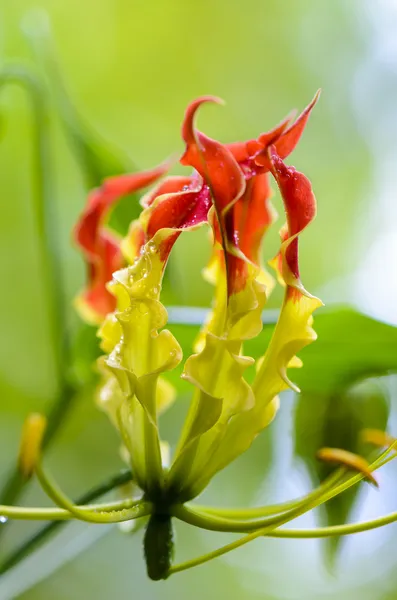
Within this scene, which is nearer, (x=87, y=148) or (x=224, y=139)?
(x=87, y=148)

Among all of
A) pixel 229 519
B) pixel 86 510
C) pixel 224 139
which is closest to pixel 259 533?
pixel 229 519

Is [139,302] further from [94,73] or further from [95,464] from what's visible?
[94,73]

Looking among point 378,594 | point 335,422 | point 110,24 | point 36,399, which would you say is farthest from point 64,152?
point 335,422

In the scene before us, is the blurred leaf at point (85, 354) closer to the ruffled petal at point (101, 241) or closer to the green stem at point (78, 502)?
the ruffled petal at point (101, 241)

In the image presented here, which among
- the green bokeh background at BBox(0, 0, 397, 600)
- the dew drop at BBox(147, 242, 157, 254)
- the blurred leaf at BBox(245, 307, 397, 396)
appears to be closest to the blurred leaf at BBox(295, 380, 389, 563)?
the blurred leaf at BBox(245, 307, 397, 396)

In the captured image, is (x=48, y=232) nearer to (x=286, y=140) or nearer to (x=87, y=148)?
(x=87, y=148)

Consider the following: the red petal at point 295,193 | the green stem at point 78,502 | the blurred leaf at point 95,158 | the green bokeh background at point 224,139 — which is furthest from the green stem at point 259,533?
the green bokeh background at point 224,139

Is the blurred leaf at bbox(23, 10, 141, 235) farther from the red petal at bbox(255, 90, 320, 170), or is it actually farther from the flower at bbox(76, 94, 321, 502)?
the red petal at bbox(255, 90, 320, 170)
